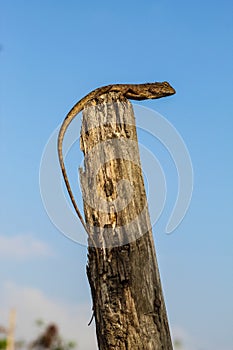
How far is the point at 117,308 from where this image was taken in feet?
11.4

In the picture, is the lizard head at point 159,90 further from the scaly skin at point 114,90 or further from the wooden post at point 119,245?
the wooden post at point 119,245

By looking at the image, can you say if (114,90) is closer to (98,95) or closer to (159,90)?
(98,95)

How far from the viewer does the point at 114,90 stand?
4.09 m

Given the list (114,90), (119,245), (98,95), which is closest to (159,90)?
(114,90)

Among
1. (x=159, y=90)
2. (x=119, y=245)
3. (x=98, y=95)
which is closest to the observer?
(x=119, y=245)

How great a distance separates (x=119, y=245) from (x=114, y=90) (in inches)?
46.4

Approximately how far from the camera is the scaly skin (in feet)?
13.4

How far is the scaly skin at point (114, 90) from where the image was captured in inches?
161

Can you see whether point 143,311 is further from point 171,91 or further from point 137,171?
point 171,91

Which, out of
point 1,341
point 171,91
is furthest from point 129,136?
point 1,341

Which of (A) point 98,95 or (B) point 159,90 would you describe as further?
(B) point 159,90

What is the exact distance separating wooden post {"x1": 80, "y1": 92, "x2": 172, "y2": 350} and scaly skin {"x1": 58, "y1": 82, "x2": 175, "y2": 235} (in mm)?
232

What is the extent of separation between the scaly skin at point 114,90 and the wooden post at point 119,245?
23 centimetres

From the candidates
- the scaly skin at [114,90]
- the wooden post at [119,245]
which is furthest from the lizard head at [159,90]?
the wooden post at [119,245]
